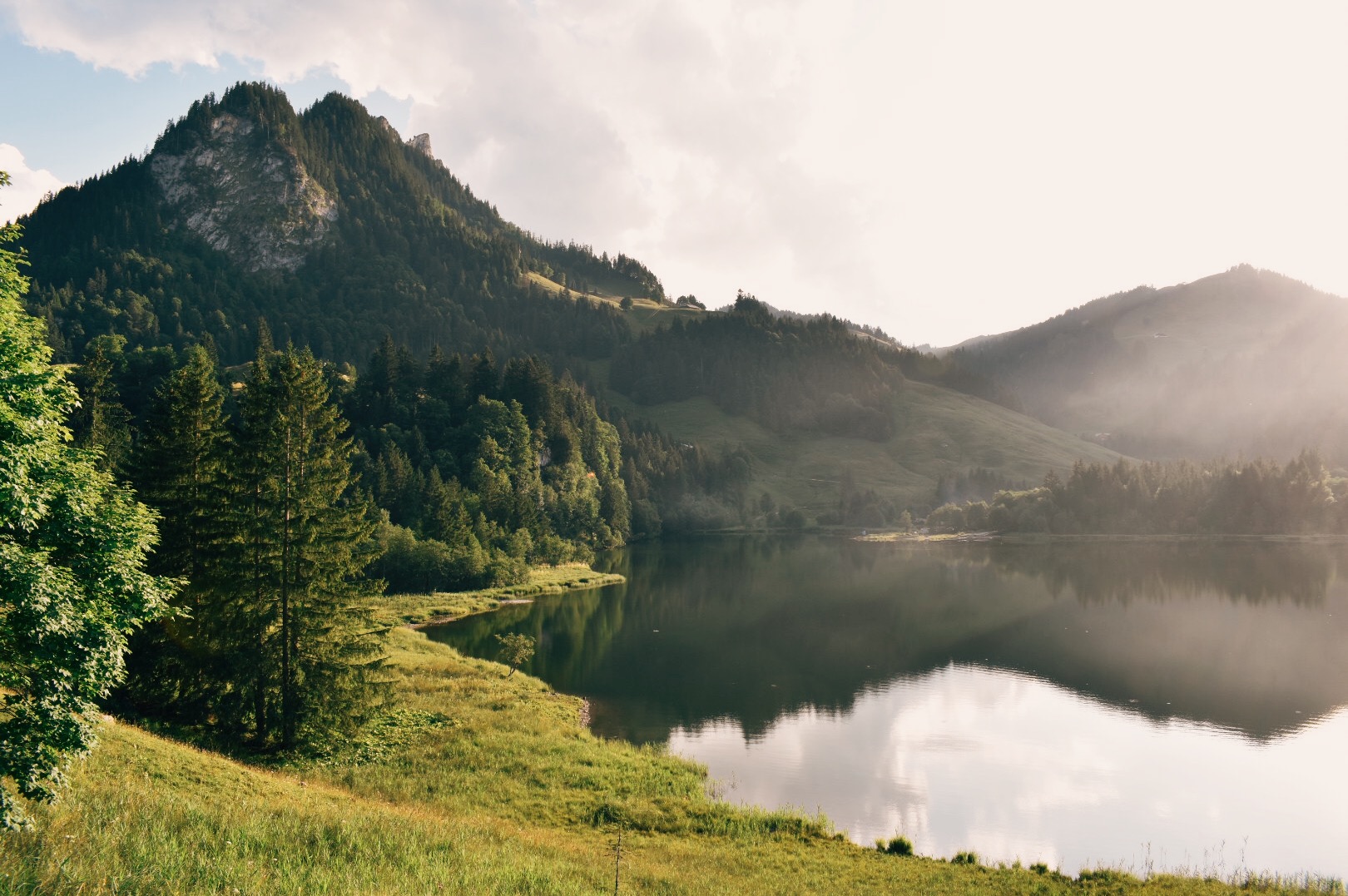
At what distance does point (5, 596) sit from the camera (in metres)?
15.7

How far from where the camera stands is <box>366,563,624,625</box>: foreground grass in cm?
8256

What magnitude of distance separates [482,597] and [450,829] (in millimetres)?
75548

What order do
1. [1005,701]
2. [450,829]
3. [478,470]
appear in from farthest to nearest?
[478,470] < [1005,701] < [450,829]

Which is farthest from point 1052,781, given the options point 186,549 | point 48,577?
point 186,549

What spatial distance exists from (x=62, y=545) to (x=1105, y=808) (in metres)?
45.3

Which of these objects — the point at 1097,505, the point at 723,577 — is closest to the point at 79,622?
the point at 723,577

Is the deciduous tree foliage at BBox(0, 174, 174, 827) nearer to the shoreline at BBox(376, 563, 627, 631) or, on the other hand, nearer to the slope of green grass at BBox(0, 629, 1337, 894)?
the slope of green grass at BBox(0, 629, 1337, 894)

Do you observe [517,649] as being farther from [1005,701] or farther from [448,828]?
[1005,701]

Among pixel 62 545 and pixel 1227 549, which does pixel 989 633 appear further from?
pixel 1227 549

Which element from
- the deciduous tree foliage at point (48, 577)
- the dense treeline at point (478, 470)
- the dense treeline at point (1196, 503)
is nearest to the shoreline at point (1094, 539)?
the dense treeline at point (1196, 503)

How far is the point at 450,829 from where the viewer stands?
22.4 meters

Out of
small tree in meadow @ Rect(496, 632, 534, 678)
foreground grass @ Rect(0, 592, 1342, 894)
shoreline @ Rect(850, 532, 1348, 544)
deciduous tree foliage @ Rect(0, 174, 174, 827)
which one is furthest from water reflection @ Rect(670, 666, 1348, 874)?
shoreline @ Rect(850, 532, 1348, 544)

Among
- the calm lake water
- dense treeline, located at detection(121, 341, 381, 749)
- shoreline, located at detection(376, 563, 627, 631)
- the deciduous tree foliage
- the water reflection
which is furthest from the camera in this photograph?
shoreline, located at detection(376, 563, 627, 631)

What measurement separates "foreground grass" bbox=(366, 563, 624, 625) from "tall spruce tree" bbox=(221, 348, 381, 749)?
31644mm
